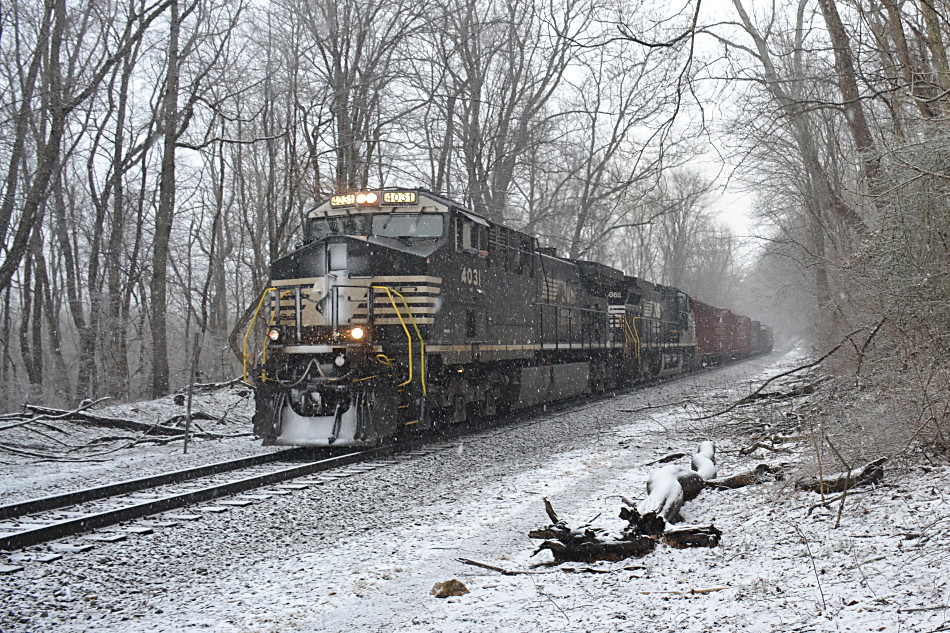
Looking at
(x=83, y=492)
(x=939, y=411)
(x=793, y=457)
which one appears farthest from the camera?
(x=793, y=457)

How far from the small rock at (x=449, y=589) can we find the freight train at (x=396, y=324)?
5093 millimetres

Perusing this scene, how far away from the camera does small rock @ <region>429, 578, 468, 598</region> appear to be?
4.42 metres

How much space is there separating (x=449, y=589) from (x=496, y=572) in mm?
487

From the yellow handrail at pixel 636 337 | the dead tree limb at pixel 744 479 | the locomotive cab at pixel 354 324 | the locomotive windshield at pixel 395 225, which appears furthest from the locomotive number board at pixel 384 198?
the yellow handrail at pixel 636 337

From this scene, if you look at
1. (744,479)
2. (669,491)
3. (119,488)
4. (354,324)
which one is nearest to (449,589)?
(669,491)

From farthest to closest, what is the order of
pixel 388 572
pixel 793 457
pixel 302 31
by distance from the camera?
pixel 302 31, pixel 793 457, pixel 388 572

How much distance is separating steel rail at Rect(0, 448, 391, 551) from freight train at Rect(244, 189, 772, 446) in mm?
1121

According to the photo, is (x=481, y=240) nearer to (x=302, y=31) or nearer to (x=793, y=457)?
(x=793, y=457)

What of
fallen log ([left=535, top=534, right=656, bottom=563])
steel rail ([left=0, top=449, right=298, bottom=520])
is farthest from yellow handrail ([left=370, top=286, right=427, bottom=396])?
fallen log ([left=535, top=534, right=656, bottom=563])

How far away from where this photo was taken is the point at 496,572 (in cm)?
484

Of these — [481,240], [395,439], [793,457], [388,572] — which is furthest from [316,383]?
[793,457]

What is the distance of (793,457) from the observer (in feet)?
25.3

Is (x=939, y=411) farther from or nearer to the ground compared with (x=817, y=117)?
nearer to the ground

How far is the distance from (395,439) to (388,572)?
658cm
